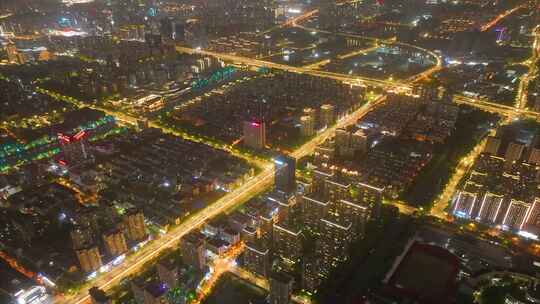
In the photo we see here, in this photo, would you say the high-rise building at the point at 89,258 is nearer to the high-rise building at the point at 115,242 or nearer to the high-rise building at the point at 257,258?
the high-rise building at the point at 115,242

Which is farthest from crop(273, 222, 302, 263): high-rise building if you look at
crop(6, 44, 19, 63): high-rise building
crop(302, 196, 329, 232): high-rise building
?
crop(6, 44, 19, 63): high-rise building

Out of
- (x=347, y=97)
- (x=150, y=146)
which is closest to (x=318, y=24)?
(x=347, y=97)

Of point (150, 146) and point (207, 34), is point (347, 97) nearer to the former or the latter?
point (150, 146)

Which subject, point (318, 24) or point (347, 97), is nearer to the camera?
point (347, 97)

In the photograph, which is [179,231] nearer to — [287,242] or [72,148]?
[287,242]

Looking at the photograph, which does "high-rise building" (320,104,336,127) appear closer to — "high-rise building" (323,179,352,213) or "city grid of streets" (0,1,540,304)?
"city grid of streets" (0,1,540,304)

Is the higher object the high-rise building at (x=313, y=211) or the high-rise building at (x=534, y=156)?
the high-rise building at (x=534, y=156)

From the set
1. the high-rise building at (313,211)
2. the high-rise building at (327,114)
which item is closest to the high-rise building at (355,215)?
the high-rise building at (313,211)
